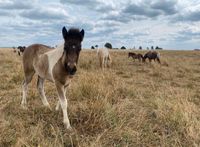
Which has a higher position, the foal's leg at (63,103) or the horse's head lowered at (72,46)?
the horse's head lowered at (72,46)

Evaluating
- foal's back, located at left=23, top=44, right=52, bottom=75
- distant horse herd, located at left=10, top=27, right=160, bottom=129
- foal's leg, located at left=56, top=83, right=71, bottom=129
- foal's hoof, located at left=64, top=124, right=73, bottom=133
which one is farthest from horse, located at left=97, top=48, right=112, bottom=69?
foal's hoof, located at left=64, top=124, right=73, bottom=133

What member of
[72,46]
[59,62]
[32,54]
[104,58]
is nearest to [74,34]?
[72,46]

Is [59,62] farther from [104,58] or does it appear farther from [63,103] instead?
[104,58]

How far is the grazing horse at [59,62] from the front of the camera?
5.57 meters

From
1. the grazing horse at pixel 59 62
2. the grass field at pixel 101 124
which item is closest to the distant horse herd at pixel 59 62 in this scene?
the grazing horse at pixel 59 62

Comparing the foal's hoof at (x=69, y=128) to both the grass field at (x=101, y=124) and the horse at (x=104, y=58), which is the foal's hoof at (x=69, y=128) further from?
the horse at (x=104, y=58)

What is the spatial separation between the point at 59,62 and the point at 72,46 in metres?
0.79

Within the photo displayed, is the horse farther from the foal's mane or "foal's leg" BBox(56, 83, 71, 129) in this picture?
the foal's mane

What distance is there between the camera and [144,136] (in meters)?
5.66

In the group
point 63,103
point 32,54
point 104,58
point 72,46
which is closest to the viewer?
point 72,46

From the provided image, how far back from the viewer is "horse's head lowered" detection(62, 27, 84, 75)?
551cm

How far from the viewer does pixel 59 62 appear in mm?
6234

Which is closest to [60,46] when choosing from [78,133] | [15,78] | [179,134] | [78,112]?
[78,112]

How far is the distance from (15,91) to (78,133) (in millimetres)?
4192
